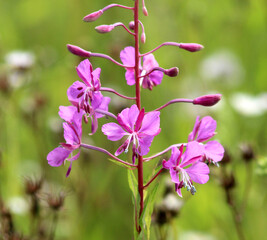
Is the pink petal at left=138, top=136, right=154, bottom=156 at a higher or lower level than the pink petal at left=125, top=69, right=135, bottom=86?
lower

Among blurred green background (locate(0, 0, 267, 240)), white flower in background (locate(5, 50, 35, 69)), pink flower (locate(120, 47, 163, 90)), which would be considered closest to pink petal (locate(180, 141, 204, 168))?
pink flower (locate(120, 47, 163, 90))

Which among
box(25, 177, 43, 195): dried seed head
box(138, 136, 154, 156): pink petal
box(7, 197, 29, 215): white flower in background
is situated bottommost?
box(7, 197, 29, 215): white flower in background

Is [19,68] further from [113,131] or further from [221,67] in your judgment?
[113,131]

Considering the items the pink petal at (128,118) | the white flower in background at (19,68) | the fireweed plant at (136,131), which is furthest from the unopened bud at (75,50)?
the white flower in background at (19,68)

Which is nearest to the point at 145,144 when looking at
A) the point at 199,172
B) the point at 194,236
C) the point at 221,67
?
the point at 199,172

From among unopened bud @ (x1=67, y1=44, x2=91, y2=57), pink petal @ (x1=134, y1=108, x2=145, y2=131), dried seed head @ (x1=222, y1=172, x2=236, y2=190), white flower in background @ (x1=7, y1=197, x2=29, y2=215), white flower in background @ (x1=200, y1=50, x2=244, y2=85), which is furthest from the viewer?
white flower in background @ (x1=200, y1=50, x2=244, y2=85)

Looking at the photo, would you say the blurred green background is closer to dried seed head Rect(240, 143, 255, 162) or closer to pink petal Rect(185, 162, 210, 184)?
dried seed head Rect(240, 143, 255, 162)

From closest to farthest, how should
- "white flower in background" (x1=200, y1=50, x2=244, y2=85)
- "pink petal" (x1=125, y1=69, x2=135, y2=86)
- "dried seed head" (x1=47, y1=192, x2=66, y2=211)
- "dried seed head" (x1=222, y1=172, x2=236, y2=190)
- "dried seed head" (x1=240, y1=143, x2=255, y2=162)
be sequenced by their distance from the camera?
"pink petal" (x1=125, y1=69, x2=135, y2=86), "dried seed head" (x1=47, y1=192, x2=66, y2=211), "dried seed head" (x1=222, y1=172, x2=236, y2=190), "dried seed head" (x1=240, y1=143, x2=255, y2=162), "white flower in background" (x1=200, y1=50, x2=244, y2=85)

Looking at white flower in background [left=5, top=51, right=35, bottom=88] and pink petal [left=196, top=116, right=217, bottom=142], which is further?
white flower in background [left=5, top=51, right=35, bottom=88]
